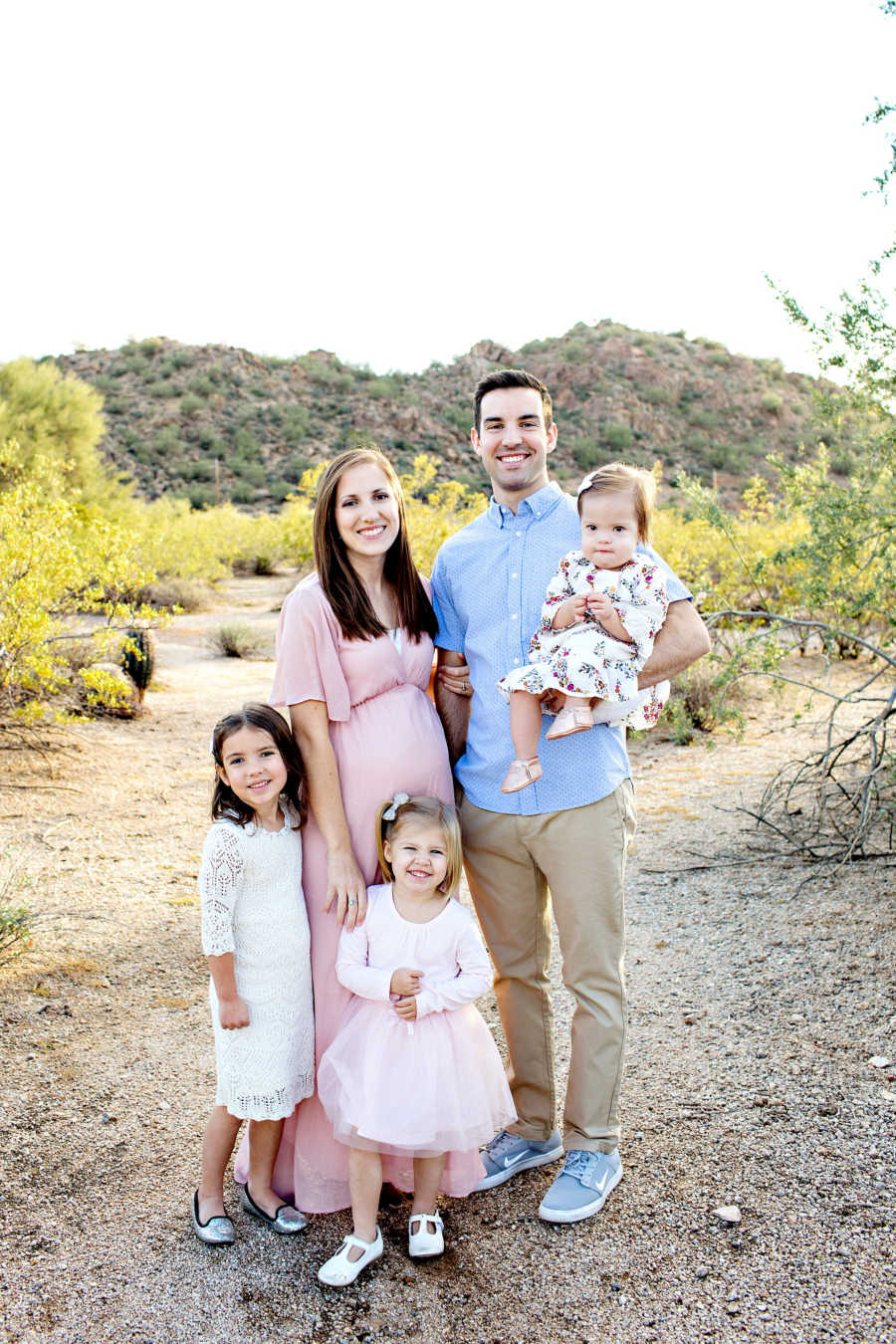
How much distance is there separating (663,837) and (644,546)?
4057 mm

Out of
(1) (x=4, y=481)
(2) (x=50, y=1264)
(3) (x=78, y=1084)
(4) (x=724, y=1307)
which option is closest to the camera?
(4) (x=724, y=1307)

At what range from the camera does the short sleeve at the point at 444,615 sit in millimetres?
3234

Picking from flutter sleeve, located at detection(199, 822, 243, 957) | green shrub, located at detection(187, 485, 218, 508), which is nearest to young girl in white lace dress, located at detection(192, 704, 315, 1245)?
flutter sleeve, located at detection(199, 822, 243, 957)

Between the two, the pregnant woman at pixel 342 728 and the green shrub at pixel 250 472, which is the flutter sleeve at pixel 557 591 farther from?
the green shrub at pixel 250 472

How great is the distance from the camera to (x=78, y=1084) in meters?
3.83

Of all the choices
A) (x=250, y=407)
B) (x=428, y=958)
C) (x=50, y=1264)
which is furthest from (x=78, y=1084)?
(x=250, y=407)

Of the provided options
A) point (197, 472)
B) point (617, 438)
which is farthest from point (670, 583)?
point (617, 438)

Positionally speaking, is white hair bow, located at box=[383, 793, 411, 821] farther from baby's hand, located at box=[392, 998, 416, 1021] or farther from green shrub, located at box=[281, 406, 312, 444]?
green shrub, located at box=[281, 406, 312, 444]

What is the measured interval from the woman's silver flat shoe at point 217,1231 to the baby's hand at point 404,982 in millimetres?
846

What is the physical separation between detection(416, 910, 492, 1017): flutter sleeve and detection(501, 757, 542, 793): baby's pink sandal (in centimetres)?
39

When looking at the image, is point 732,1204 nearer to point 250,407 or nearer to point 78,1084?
point 78,1084

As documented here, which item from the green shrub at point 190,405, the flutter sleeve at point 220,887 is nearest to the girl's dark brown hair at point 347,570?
the flutter sleeve at point 220,887

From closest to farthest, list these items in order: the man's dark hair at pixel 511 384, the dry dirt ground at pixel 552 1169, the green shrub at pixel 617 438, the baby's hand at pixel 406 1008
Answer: the dry dirt ground at pixel 552 1169 < the baby's hand at pixel 406 1008 < the man's dark hair at pixel 511 384 < the green shrub at pixel 617 438

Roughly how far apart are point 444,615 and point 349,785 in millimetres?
635
